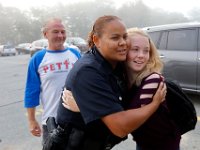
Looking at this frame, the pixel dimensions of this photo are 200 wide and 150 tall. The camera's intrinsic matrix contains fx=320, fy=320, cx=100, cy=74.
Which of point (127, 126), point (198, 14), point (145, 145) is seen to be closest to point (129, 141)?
point (145, 145)

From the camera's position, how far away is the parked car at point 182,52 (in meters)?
6.10

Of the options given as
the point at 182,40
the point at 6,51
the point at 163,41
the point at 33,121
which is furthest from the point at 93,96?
the point at 6,51

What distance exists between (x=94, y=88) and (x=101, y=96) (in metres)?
0.05

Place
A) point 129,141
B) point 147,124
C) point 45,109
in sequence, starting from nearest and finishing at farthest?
point 147,124 < point 45,109 < point 129,141

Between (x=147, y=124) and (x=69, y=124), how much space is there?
448mm

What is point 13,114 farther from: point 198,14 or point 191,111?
point 198,14

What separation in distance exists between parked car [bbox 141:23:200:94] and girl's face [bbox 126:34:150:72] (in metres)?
4.36

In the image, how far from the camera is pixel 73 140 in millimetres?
1844

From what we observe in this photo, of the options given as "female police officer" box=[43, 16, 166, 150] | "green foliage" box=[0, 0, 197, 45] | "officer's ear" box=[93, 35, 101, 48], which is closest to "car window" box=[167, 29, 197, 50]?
"female police officer" box=[43, 16, 166, 150]

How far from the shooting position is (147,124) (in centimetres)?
182

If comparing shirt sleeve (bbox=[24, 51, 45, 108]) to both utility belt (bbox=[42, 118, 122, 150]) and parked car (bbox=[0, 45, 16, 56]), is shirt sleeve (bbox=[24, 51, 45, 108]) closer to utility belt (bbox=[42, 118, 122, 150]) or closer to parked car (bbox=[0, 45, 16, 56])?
utility belt (bbox=[42, 118, 122, 150])

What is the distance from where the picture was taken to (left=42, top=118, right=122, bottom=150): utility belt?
182 cm

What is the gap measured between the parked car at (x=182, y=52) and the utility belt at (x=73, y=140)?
14.8ft

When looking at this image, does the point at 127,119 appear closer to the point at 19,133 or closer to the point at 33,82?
the point at 33,82
